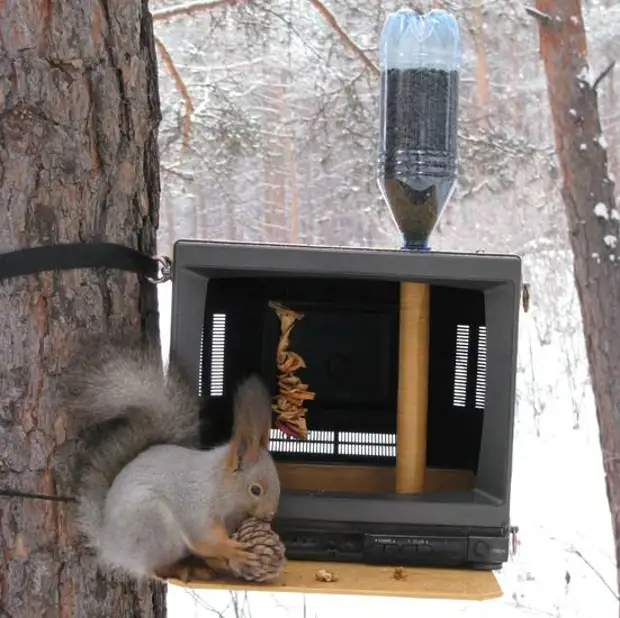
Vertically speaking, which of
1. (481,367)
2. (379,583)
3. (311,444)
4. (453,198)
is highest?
(453,198)

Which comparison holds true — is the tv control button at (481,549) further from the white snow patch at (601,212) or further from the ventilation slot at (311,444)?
the white snow patch at (601,212)

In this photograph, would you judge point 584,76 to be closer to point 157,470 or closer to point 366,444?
point 366,444

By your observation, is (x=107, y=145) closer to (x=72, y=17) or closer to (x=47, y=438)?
(x=72, y=17)

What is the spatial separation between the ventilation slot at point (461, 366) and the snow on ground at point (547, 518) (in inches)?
26.1

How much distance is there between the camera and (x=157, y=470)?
35.2 inches

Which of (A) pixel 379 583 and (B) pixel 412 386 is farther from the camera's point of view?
(B) pixel 412 386

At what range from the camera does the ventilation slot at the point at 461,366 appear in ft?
3.89

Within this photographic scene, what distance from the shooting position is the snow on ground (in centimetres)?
315

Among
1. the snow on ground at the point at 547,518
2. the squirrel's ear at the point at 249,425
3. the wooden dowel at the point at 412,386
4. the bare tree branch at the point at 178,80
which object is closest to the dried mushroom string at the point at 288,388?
the wooden dowel at the point at 412,386

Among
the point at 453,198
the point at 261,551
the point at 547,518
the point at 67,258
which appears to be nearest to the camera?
the point at 261,551

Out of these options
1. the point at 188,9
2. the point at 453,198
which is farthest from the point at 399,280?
the point at 453,198

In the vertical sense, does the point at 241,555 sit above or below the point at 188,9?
below

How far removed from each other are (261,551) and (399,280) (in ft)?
1.03

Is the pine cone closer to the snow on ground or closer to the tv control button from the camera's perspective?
the tv control button
